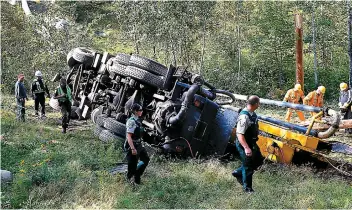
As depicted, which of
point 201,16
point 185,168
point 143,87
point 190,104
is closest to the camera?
point 185,168

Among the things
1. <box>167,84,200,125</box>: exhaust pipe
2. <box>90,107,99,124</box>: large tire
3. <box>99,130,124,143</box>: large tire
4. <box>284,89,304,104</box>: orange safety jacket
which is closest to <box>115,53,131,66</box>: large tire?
<box>90,107,99,124</box>: large tire

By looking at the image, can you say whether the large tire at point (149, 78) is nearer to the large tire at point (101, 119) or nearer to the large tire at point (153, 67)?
the large tire at point (153, 67)

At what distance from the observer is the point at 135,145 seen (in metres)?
5.65

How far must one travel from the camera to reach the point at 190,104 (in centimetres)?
714

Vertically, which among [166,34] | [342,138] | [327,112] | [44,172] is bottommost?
[342,138]

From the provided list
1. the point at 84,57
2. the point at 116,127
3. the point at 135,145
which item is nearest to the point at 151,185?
the point at 135,145

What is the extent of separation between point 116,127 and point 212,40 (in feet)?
44.6

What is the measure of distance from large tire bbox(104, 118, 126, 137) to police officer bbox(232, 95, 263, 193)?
277cm

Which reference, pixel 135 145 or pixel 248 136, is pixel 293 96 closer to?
pixel 248 136

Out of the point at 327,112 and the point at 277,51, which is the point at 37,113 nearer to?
the point at 327,112

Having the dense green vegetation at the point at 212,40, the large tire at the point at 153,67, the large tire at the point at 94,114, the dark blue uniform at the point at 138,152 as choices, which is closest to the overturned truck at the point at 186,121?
the large tire at the point at 153,67

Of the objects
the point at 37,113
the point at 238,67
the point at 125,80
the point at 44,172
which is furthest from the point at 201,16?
the point at 44,172

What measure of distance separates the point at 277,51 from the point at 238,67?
75.3 inches

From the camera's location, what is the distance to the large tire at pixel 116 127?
7417mm
